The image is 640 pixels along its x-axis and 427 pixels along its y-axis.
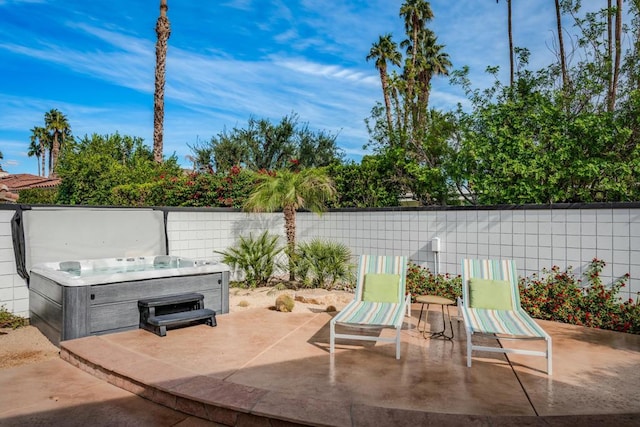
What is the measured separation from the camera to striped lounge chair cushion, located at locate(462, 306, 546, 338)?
13.9 ft

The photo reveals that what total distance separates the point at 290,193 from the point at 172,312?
3.58m

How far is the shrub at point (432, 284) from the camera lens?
714cm

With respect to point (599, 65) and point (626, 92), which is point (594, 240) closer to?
point (626, 92)

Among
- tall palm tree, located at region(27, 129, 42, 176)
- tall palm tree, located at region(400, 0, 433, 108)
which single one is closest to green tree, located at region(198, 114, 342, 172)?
tall palm tree, located at region(400, 0, 433, 108)

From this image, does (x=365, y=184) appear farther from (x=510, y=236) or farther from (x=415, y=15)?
(x=415, y=15)

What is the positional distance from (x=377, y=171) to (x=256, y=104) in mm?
10437

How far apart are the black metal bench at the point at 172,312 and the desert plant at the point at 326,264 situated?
2.86 metres

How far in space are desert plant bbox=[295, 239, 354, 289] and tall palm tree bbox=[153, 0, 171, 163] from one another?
9320mm

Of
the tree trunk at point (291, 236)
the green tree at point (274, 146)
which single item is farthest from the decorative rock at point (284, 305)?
the green tree at point (274, 146)

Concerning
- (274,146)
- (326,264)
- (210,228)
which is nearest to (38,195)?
(274,146)

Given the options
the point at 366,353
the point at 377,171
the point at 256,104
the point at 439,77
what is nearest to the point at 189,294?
the point at 366,353

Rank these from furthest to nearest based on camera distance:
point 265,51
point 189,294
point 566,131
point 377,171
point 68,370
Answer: point 265,51
point 377,171
point 566,131
point 189,294
point 68,370

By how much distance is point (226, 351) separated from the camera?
15.2 ft

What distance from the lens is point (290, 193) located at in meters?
8.38
